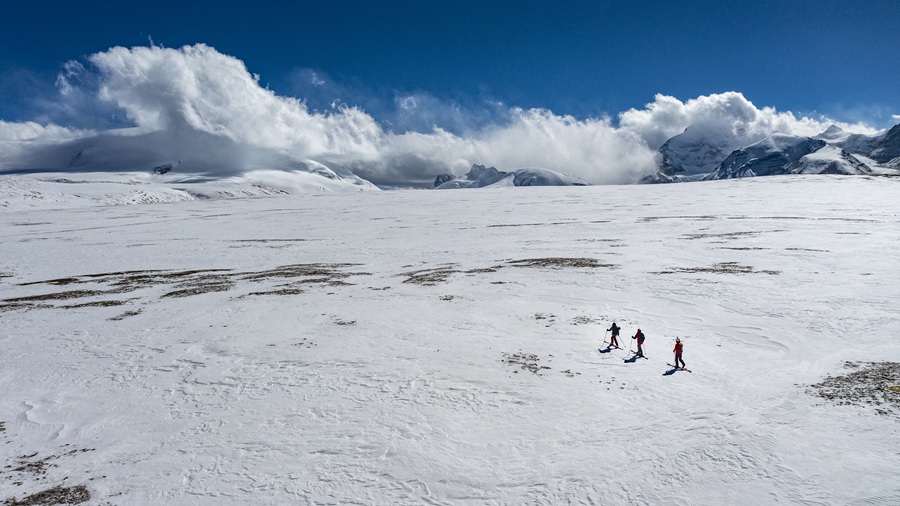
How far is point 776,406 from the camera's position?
52.6 feet

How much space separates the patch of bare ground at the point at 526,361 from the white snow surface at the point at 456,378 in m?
0.15

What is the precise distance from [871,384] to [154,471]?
23129mm

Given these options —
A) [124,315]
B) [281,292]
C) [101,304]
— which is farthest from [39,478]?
[101,304]

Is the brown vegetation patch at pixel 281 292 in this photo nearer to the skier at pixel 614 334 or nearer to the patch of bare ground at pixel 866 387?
the skier at pixel 614 334

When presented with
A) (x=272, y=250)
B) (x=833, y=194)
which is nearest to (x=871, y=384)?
(x=272, y=250)

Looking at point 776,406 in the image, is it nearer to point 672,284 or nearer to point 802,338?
point 802,338

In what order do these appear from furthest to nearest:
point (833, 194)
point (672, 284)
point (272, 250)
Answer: point (833, 194) → point (272, 250) → point (672, 284)

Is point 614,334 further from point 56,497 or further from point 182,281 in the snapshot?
point 182,281

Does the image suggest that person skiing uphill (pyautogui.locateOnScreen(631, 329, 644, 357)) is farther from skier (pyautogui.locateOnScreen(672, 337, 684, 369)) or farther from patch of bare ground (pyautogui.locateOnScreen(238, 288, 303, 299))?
patch of bare ground (pyautogui.locateOnScreen(238, 288, 303, 299))

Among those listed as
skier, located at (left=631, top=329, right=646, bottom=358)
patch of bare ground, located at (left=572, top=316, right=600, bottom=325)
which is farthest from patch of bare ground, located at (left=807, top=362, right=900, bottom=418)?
patch of bare ground, located at (left=572, top=316, right=600, bottom=325)

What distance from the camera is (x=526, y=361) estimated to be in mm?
20297

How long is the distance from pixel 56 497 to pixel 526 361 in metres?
15.5

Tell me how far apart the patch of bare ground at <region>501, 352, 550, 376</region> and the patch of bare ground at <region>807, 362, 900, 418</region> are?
9.31 metres

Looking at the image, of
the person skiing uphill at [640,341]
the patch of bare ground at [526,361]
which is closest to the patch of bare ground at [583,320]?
the person skiing uphill at [640,341]
